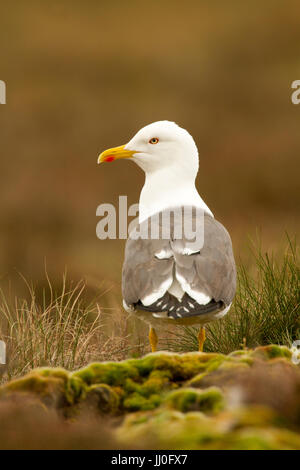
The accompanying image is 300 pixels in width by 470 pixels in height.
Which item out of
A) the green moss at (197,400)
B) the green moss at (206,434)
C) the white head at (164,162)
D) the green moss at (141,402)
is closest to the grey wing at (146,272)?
the white head at (164,162)

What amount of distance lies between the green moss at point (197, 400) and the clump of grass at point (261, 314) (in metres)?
2.54

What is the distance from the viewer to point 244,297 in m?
5.79

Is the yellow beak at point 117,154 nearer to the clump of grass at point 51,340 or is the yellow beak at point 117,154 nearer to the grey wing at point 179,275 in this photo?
the grey wing at point 179,275

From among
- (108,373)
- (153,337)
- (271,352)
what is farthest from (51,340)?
(271,352)

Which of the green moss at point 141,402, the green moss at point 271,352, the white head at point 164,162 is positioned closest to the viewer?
the green moss at point 141,402

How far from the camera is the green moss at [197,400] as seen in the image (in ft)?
8.84

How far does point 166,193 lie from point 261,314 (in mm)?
1236

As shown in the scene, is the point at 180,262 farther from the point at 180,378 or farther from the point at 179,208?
the point at 180,378

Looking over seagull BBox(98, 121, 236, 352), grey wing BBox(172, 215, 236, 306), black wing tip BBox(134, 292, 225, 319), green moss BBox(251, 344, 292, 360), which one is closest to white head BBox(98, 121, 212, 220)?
seagull BBox(98, 121, 236, 352)

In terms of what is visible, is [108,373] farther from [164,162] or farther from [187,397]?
[164,162]

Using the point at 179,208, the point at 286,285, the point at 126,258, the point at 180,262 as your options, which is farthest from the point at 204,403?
the point at 286,285

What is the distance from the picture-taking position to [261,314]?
561 centimetres

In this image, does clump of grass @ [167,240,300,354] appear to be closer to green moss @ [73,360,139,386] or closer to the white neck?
the white neck

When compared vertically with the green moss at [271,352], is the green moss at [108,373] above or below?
below
